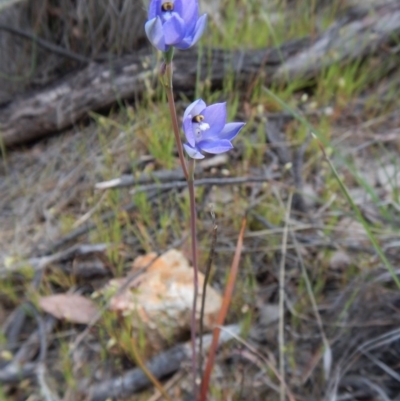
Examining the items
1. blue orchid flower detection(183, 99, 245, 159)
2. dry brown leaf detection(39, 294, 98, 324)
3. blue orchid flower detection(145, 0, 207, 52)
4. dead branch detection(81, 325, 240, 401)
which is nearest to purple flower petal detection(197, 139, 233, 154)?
blue orchid flower detection(183, 99, 245, 159)

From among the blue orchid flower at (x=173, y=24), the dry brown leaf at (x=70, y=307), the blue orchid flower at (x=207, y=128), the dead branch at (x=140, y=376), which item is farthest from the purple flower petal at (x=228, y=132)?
the dry brown leaf at (x=70, y=307)

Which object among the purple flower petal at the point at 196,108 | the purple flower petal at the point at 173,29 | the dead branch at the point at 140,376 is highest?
the purple flower petal at the point at 173,29

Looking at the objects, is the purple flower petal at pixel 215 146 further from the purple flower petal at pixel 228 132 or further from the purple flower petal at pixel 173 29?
the purple flower petal at pixel 173 29

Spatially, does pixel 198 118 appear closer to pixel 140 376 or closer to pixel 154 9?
pixel 154 9

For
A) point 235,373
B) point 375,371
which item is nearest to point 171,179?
point 235,373

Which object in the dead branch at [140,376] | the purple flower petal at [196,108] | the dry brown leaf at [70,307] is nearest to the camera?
the purple flower petal at [196,108]

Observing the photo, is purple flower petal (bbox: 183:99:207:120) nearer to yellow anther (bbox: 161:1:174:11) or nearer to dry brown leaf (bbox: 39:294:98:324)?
yellow anther (bbox: 161:1:174:11)

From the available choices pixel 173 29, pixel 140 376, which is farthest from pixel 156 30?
pixel 140 376
